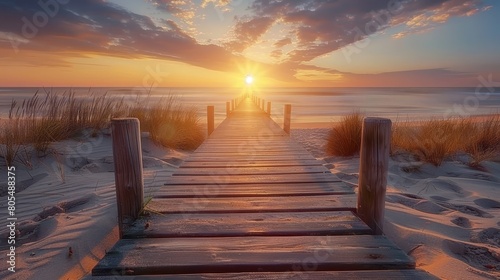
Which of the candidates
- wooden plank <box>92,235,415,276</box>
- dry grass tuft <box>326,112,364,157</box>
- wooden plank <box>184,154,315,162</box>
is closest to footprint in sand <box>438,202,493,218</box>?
wooden plank <box>184,154,315,162</box>

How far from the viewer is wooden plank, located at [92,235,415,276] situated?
184 cm

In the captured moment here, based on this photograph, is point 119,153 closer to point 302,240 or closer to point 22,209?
point 302,240

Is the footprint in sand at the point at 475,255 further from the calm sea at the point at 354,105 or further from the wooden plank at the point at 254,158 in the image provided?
the calm sea at the point at 354,105

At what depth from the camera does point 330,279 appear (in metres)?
1.75

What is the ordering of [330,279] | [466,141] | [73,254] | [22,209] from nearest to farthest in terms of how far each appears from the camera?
[330,279] → [73,254] → [22,209] → [466,141]

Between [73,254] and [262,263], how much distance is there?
1815mm

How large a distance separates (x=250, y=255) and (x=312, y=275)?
1.34 ft

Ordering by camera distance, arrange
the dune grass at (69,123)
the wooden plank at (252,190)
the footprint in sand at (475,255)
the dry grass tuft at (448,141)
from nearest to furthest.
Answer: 1. the footprint in sand at (475,255)
2. the wooden plank at (252,190)
3. the dune grass at (69,123)
4. the dry grass tuft at (448,141)

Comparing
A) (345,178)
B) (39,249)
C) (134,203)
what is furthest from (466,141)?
(39,249)

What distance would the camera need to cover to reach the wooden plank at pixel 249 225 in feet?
7.43

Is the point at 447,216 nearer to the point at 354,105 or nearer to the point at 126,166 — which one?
the point at 126,166

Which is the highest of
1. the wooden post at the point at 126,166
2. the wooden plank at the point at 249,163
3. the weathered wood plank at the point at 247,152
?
the wooden post at the point at 126,166

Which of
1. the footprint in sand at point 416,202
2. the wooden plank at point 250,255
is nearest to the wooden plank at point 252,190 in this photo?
the wooden plank at point 250,255

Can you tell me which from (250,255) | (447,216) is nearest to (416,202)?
(447,216)
